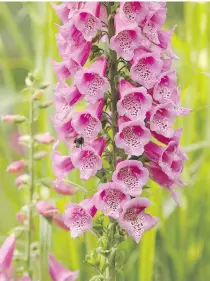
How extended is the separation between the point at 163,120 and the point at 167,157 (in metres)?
0.09

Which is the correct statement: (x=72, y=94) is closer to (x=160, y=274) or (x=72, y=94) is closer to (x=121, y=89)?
(x=121, y=89)

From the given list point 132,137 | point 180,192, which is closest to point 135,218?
point 132,137

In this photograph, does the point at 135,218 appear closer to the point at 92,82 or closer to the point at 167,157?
the point at 167,157

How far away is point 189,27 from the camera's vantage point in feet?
10.1

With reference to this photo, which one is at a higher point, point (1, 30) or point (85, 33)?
point (85, 33)

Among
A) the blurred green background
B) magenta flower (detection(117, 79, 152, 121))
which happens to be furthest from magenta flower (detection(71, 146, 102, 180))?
the blurred green background

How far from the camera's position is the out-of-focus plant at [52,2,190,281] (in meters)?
1.67

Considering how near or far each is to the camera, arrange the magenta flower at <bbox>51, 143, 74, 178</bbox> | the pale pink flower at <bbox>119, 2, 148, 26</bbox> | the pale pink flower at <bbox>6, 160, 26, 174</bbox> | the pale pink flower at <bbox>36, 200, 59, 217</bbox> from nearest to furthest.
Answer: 1. the pale pink flower at <bbox>119, 2, 148, 26</bbox>
2. the magenta flower at <bbox>51, 143, 74, 178</bbox>
3. the pale pink flower at <bbox>36, 200, 59, 217</bbox>
4. the pale pink flower at <bbox>6, 160, 26, 174</bbox>

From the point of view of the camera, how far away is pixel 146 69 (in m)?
1.67

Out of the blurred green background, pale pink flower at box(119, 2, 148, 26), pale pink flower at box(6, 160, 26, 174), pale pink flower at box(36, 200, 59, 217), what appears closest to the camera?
pale pink flower at box(119, 2, 148, 26)

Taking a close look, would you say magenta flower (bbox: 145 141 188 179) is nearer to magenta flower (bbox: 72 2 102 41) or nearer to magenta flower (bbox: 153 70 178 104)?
magenta flower (bbox: 153 70 178 104)

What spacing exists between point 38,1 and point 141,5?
145 centimetres

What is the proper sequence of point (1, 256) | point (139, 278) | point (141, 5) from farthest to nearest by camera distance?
point (139, 278) < point (1, 256) < point (141, 5)

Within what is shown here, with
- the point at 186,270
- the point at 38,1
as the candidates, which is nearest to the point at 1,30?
the point at 38,1
